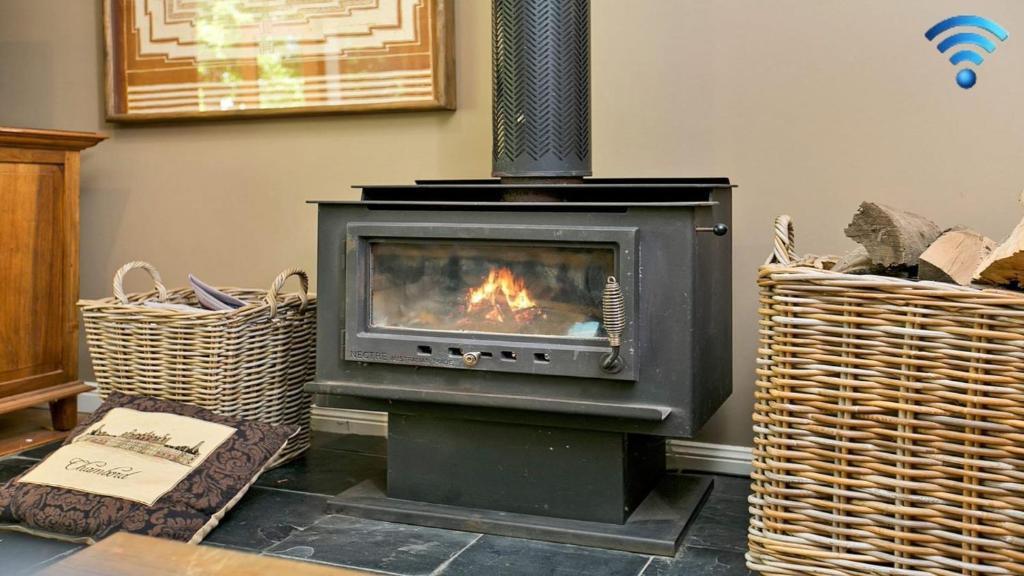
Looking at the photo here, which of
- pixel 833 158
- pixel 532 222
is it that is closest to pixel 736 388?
pixel 833 158

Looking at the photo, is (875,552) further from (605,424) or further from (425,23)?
(425,23)

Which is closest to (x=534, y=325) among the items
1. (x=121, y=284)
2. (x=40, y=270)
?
(x=121, y=284)

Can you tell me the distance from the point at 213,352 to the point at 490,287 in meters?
0.75

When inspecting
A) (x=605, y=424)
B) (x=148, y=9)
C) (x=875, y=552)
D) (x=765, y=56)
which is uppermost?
(x=148, y=9)

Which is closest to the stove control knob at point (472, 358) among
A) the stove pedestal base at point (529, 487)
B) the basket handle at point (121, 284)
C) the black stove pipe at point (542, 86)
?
the stove pedestal base at point (529, 487)

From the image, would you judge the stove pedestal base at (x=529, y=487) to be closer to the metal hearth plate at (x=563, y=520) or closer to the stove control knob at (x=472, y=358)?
the metal hearth plate at (x=563, y=520)

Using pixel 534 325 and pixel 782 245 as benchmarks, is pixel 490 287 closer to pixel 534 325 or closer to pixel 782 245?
pixel 534 325

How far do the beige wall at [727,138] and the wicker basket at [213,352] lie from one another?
445mm

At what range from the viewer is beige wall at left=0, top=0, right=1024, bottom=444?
7.53 feet

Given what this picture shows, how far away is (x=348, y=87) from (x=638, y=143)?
832 mm

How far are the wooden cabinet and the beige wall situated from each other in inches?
10.6

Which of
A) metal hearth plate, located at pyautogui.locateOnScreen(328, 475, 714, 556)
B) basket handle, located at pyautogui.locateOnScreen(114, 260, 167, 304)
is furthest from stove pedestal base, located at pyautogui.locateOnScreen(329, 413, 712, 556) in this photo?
basket handle, located at pyautogui.locateOnScreen(114, 260, 167, 304)

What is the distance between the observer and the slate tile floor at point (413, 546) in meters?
1.91

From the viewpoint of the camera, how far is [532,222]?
204cm
